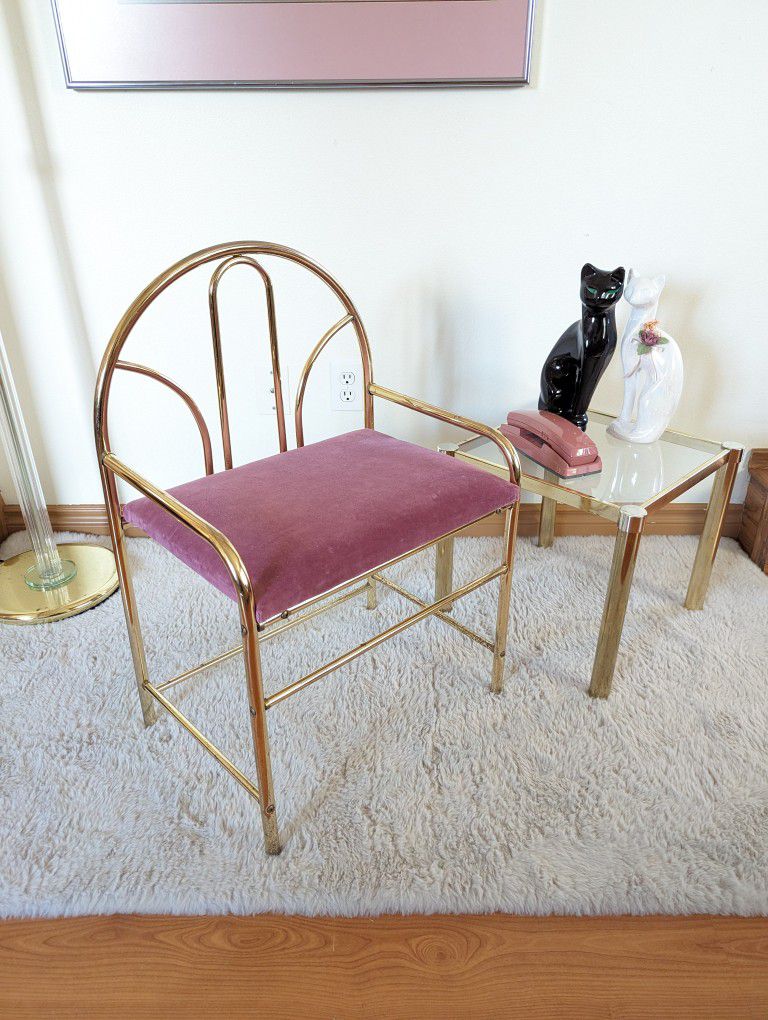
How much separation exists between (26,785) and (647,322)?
1390mm

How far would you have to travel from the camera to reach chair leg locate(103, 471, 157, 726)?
3.49ft

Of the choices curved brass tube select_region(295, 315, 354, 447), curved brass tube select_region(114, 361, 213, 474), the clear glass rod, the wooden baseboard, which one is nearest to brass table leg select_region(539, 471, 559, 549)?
the wooden baseboard

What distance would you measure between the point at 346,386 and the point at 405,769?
918 mm

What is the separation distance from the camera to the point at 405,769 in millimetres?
1186

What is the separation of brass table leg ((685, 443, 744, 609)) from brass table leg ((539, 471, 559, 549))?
36cm

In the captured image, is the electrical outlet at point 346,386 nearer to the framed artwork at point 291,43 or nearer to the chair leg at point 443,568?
the chair leg at point 443,568

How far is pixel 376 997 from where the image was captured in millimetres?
893

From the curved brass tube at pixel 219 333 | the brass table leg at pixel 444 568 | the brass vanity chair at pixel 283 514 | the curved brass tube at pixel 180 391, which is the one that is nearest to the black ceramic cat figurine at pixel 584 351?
the brass table leg at pixel 444 568

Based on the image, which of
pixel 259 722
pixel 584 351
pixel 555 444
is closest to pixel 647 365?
pixel 584 351

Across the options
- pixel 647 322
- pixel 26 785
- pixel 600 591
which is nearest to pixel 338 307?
pixel 647 322

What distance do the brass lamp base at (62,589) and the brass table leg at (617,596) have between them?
3.59 feet

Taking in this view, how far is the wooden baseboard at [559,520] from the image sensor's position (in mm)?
1876

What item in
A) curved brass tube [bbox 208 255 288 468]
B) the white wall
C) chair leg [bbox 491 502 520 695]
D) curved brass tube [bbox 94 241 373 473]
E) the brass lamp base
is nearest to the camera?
curved brass tube [bbox 94 241 373 473]

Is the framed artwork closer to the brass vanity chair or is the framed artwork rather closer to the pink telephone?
the brass vanity chair
